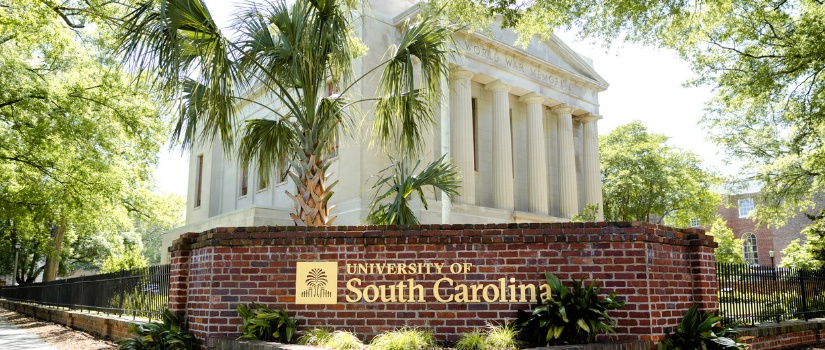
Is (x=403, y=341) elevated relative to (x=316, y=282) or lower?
lower

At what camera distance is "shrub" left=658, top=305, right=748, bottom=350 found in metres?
7.43

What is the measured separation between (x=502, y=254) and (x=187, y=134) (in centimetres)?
502

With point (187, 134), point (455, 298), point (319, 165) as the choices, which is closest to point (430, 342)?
point (455, 298)

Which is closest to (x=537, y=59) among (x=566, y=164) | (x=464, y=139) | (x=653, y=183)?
(x=566, y=164)

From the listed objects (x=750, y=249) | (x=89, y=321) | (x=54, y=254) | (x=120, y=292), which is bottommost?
(x=89, y=321)

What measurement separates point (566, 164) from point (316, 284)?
2352 centimetres

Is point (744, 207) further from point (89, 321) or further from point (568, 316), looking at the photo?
point (568, 316)

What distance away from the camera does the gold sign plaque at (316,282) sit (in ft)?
25.7

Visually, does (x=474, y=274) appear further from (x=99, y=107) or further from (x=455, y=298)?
(x=99, y=107)

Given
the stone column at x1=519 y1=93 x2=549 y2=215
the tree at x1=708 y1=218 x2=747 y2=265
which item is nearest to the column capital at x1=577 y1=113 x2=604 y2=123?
the stone column at x1=519 y1=93 x2=549 y2=215

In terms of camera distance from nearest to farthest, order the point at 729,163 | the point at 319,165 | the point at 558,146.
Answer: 1. the point at 319,165
2. the point at 729,163
3. the point at 558,146

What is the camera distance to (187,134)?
938 centimetres

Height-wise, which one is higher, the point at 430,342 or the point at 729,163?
the point at 729,163

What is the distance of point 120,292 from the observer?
1454 cm
